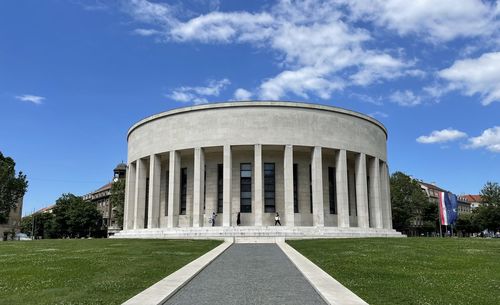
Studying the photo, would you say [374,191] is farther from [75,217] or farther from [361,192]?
[75,217]

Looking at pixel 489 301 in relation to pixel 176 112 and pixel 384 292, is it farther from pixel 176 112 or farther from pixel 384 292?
pixel 176 112

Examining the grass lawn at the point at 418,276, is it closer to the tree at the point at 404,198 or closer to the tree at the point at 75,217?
the tree at the point at 404,198

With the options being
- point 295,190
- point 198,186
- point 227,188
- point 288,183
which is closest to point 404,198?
point 295,190

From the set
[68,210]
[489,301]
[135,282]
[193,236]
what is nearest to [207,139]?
[193,236]

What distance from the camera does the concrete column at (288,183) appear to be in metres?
42.7

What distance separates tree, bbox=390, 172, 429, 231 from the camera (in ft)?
279

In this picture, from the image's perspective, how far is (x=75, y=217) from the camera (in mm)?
94625

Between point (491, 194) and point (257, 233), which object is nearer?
point (257, 233)

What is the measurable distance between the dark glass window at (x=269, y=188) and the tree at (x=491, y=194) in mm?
53649

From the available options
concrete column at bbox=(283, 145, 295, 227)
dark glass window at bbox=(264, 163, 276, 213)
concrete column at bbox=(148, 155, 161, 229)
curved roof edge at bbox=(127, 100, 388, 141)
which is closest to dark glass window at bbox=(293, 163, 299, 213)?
dark glass window at bbox=(264, 163, 276, 213)

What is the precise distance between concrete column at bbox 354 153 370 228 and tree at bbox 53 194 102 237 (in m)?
66.7

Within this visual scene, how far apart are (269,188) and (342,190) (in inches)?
292

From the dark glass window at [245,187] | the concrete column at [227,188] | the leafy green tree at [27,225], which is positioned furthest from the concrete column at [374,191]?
the leafy green tree at [27,225]

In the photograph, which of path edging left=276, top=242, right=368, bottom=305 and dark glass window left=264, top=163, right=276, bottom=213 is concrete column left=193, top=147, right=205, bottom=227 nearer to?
dark glass window left=264, top=163, right=276, bottom=213
